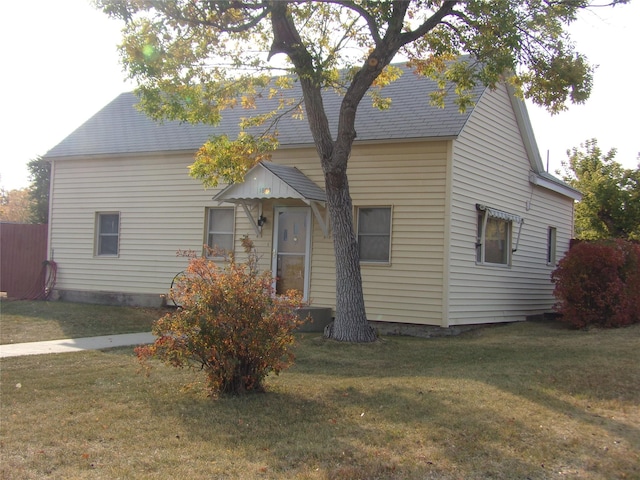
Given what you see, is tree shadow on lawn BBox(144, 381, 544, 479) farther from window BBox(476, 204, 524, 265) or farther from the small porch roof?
window BBox(476, 204, 524, 265)

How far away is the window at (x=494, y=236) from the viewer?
14281mm

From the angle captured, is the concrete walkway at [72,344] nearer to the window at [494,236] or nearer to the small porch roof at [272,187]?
the small porch roof at [272,187]

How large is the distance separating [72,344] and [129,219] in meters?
6.20


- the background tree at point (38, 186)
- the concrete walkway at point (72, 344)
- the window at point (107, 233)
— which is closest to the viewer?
the concrete walkway at point (72, 344)

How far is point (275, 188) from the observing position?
1331cm

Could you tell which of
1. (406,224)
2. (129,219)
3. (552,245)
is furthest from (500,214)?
(129,219)

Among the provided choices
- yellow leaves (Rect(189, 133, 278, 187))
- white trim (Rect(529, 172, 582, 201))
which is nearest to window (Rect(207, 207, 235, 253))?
yellow leaves (Rect(189, 133, 278, 187))

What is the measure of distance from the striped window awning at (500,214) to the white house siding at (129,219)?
5444mm

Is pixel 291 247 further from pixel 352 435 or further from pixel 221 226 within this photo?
pixel 352 435

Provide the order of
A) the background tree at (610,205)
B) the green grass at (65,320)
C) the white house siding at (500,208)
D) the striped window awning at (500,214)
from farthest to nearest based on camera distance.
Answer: the background tree at (610,205), the striped window awning at (500,214), the white house siding at (500,208), the green grass at (65,320)

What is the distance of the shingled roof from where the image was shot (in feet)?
43.9

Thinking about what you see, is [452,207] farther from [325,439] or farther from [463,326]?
[325,439]

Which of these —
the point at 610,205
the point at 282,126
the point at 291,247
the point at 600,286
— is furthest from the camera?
the point at 610,205

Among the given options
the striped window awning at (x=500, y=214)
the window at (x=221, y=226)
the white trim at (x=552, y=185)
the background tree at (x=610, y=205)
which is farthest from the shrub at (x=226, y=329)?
the background tree at (x=610, y=205)
